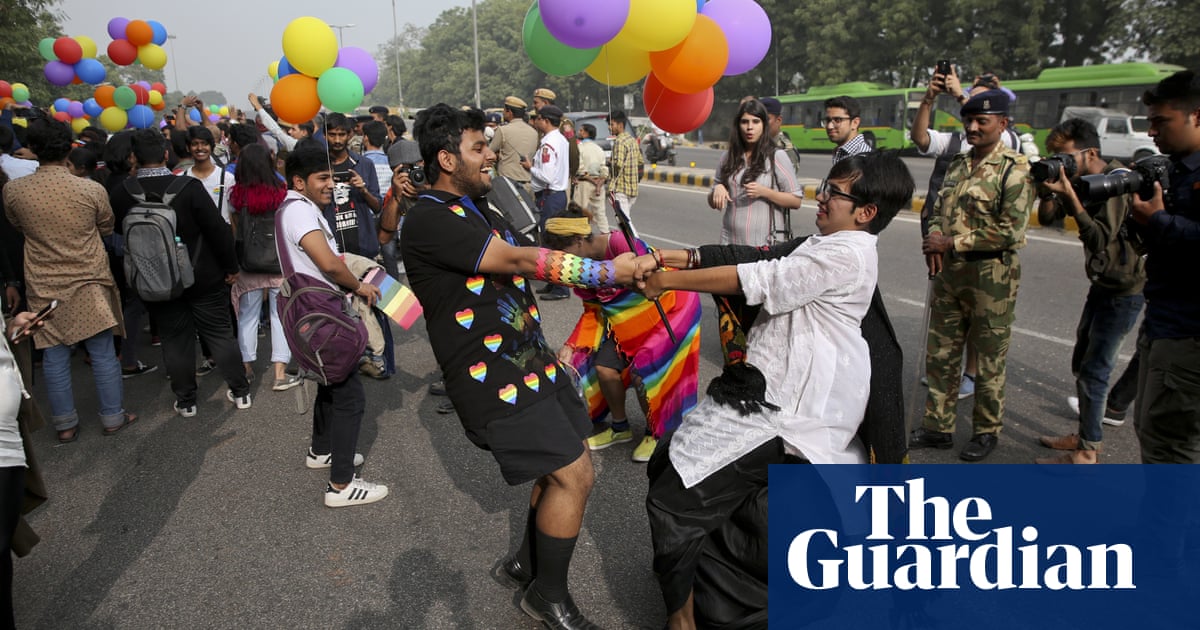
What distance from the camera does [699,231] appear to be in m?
11.5

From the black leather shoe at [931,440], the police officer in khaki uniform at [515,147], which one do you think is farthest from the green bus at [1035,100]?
the black leather shoe at [931,440]

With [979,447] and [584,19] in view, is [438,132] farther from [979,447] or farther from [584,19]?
[979,447]

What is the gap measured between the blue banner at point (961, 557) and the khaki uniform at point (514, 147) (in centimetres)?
607

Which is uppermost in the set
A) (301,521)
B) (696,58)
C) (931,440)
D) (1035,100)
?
(1035,100)

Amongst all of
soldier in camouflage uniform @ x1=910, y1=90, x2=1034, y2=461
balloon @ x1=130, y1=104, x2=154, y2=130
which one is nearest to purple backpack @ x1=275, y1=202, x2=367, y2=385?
soldier in camouflage uniform @ x1=910, y1=90, x2=1034, y2=461

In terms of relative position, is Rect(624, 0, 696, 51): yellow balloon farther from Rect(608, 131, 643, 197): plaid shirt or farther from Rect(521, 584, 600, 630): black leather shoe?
Rect(608, 131, 643, 197): plaid shirt

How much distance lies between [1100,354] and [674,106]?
2.51 meters

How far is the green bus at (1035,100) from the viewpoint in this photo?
867 inches

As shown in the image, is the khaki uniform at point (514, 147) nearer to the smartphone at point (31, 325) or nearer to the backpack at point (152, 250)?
the backpack at point (152, 250)

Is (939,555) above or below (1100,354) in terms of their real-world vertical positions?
below

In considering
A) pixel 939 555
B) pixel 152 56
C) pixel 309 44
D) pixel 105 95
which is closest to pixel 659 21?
pixel 309 44

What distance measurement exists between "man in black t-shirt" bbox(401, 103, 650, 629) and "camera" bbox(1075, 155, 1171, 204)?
1.86 metres

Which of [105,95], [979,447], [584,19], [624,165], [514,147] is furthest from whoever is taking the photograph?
[105,95]

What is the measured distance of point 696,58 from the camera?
140 inches
